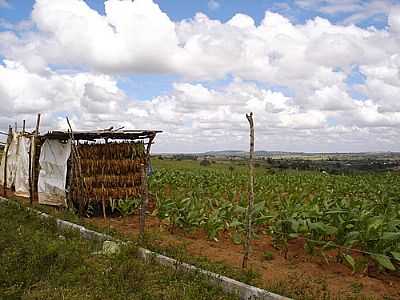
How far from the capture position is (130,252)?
6.93m

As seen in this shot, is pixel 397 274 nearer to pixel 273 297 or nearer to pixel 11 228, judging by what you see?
pixel 273 297

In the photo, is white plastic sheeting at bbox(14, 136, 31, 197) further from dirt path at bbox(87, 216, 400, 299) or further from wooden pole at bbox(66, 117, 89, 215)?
dirt path at bbox(87, 216, 400, 299)

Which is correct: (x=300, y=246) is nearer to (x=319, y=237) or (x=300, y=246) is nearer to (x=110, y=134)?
(x=319, y=237)

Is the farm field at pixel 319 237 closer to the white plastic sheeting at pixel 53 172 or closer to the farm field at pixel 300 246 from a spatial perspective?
the farm field at pixel 300 246

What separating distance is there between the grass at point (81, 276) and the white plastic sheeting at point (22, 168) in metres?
7.84

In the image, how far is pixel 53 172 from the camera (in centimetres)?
1270

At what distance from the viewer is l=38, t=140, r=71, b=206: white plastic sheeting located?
12109mm

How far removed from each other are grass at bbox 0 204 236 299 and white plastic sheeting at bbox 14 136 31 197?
7844 millimetres

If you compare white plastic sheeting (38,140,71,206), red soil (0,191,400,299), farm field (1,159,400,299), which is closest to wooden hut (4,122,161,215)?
white plastic sheeting (38,140,71,206)

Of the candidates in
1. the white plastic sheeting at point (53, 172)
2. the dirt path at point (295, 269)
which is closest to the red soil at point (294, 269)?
the dirt path at point (295, 269)

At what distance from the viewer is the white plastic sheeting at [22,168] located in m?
15.1

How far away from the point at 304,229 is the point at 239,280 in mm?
1776

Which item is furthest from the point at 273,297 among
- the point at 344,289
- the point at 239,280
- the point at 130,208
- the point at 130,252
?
the point at 130,208

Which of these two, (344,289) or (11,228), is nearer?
(344,289)
